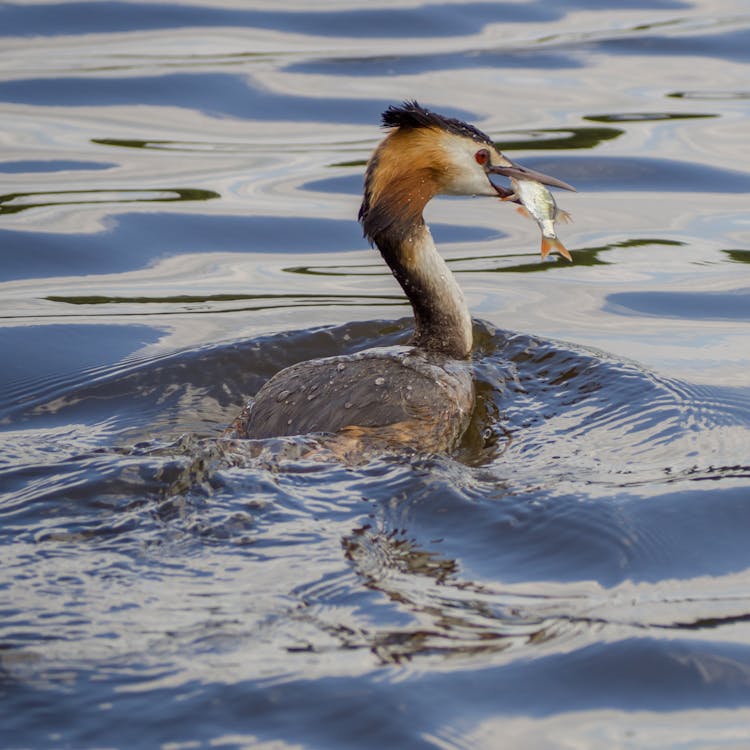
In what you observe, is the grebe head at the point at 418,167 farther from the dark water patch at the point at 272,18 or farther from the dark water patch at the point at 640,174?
the dark water patch at the point at 272,18

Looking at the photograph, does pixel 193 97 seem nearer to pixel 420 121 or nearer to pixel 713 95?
pixel 713 95

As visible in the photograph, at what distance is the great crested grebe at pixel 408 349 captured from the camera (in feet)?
19.5

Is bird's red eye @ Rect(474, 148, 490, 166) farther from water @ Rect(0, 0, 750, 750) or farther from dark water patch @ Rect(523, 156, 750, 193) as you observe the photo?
dark water patch @ Rect(523, 156, 750, 193)

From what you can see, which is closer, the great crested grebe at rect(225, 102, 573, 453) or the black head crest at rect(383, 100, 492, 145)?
the great crested grebe at rect(225, 102, 573, 453)

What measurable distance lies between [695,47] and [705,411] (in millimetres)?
8036

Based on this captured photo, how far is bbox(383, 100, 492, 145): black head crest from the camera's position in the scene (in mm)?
6859

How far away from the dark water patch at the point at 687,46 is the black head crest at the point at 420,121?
710 cm

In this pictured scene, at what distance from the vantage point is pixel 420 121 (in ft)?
22.7

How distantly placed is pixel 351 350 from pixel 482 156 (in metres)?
1.27

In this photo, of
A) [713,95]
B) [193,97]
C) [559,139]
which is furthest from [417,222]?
[713,95]

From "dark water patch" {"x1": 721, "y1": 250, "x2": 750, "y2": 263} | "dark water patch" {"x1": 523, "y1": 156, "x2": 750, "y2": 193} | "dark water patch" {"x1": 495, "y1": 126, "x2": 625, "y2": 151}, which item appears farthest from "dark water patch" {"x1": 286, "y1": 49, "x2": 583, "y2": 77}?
"dark water patch" {"x1": 721, "y1": 250, "x2": 750, "y2": 263}

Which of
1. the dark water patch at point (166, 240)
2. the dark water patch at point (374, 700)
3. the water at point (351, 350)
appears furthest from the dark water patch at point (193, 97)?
the dark water patch at point (374, 700)

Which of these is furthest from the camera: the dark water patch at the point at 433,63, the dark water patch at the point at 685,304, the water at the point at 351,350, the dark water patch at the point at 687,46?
the dark water patch at the point at 687,46

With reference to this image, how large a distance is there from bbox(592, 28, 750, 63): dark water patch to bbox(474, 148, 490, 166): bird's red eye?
7052mm
